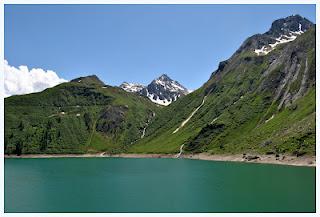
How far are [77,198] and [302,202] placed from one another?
41.6m

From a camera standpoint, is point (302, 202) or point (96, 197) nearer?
point (302, 202)

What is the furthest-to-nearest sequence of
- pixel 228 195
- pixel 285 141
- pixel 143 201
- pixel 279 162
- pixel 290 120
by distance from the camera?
1. pixel 290 120
2. pixel 285 141
3. pixel 279 162
4. pixel 228 195
5. pixel 143 201

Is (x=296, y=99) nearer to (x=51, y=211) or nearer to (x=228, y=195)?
(x=228, y=195)

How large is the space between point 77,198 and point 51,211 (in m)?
11.7

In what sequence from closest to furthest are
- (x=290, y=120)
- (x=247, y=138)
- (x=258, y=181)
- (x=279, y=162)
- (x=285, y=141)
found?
(x=258, y=181) < (x=279, y=162) < (x=285, y=141) < (x=290, y=120) < (x=247, y=138)

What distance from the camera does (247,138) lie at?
595 feet

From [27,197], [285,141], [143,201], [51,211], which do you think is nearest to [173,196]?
[143,201]

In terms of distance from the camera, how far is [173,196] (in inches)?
2749
